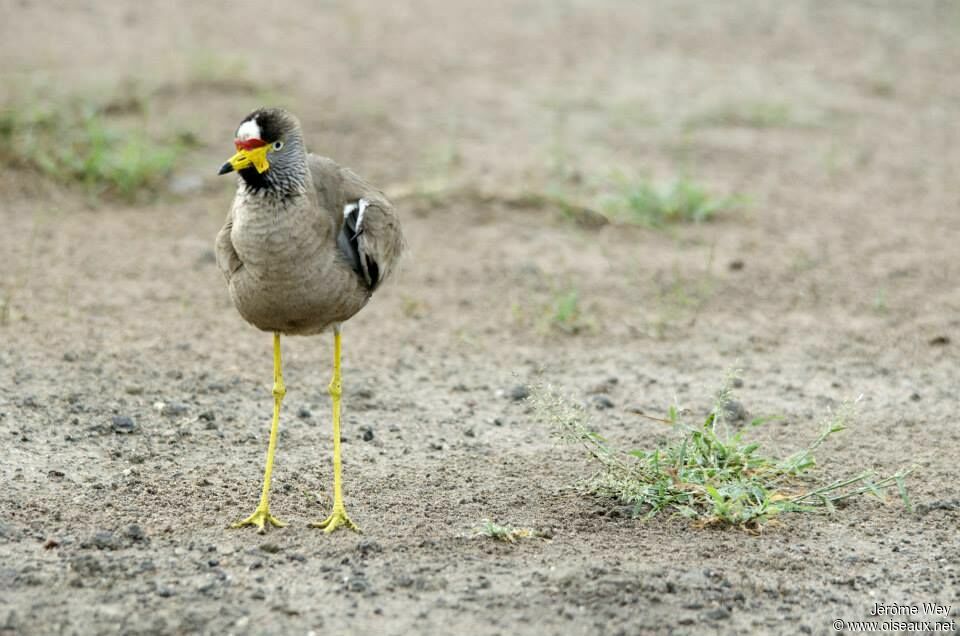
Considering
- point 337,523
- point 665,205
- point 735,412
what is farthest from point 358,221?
point 665,205

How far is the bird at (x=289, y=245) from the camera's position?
17.2 ft

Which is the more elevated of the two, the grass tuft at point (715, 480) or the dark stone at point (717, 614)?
the grass tuft at point (715, 480)

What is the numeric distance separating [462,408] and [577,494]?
119 cm

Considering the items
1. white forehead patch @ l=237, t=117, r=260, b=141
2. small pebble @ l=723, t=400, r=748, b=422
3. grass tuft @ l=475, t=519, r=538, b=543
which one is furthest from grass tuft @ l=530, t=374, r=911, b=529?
white forehead patch @ l=237, t=117, r=260, b=141

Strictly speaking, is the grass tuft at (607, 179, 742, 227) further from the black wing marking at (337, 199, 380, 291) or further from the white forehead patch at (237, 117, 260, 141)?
the white forehead patch at (237, 117, 260, 141)

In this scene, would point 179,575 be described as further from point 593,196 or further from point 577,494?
point 593,196

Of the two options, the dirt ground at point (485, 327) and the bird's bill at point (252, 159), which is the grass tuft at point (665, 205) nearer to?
the dirt ground at point (485, 327)

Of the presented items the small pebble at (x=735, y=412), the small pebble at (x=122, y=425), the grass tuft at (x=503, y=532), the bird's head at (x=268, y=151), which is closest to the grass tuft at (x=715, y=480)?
the grass tuft at (x=503, y=532)

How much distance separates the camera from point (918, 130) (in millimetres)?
11438

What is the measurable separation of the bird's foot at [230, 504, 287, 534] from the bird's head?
128 cm

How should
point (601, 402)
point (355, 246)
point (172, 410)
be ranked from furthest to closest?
1. point (601, 402)
2. point (172, 410)
3. point (355, 246)

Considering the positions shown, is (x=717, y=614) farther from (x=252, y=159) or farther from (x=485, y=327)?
(x=485, y=327)

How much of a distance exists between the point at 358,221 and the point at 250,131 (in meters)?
0.66

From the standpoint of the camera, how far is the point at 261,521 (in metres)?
5.21
